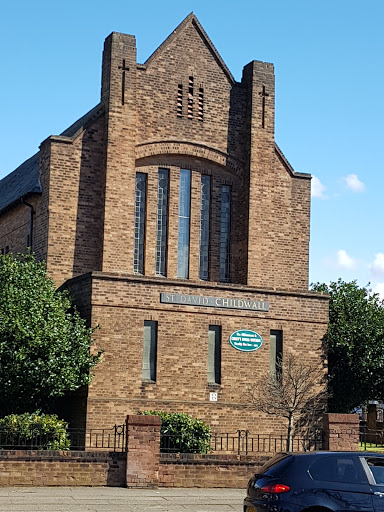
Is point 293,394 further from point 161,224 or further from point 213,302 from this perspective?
point 161,224

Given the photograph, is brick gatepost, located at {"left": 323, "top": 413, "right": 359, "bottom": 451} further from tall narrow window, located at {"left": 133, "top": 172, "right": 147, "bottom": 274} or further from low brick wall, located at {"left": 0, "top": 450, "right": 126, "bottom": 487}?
tall narrow window, located at {"left": 133, "top": 172, "right": 147, "bottom": 274}

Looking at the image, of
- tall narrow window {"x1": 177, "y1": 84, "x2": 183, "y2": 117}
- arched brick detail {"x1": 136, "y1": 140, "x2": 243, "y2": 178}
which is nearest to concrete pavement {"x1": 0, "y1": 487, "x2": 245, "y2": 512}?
arched brick detail {"x1": 136, "y1": 140, "x2": 243, "y2": 178}

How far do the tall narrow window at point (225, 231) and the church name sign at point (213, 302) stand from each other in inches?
148

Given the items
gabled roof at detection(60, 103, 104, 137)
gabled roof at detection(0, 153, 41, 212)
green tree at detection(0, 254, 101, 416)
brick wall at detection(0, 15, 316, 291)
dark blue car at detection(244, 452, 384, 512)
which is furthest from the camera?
gabled roof at detection(0, 153, 41, 212)

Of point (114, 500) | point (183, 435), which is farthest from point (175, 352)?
point (114, 500)

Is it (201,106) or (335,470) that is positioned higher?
(201,106)

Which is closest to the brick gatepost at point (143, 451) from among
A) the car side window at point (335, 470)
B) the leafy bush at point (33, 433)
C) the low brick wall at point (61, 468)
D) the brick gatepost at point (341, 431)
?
the low brick wall at point (61, 468)

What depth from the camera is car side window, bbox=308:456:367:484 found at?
13.2 metres

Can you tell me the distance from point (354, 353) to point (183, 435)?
396 inches

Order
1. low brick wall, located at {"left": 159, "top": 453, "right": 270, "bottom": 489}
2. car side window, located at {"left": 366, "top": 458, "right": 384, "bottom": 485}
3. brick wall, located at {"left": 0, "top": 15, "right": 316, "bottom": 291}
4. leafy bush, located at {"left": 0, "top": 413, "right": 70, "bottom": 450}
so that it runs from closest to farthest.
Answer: car side window, located at {"left": 366, "top": 458, "right": 384, "bottom": 485}, low brick wall, located at {"left": 159, "top": 453, "right": 270, "bottom": 489}, leafy bush, located at {"left": 0, "top": 413, "right": 70, "bottom": 450}, brick wall, located at {"left": 0, "top": 15, "right": 316, "bottom": 291}

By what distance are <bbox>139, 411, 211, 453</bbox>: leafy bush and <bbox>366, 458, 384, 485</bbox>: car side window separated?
400 inches

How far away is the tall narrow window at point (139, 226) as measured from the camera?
31.2 metres

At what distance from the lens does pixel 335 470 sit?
13.4 meters

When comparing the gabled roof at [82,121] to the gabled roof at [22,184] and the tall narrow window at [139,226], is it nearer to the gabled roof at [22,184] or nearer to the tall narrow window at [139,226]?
the gabled roof at [22,184]
